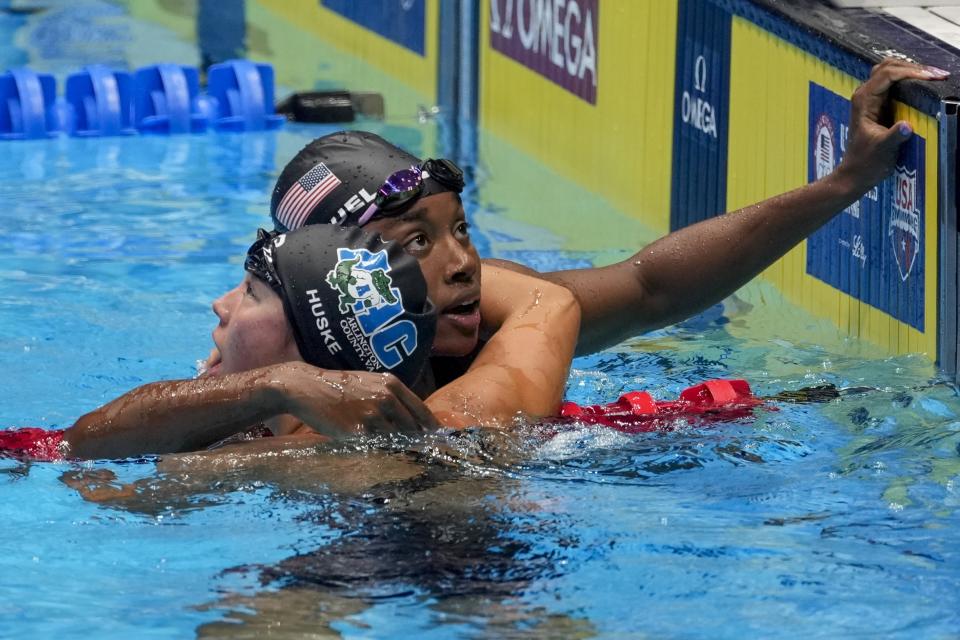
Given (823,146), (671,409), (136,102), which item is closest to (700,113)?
(823,146)

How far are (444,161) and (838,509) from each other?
1.15 meters

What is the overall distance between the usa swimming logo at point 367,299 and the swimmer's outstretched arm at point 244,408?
159mm

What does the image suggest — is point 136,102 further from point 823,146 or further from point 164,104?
point 823,146

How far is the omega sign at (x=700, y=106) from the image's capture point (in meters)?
6.23

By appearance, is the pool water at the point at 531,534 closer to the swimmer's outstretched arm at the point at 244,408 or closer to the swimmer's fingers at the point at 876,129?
the swimmer's outstretched arm at the point at 244,408

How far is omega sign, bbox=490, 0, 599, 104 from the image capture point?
738 centimetres

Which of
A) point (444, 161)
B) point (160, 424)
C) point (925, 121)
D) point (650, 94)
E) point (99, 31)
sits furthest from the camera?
point (99, 31)

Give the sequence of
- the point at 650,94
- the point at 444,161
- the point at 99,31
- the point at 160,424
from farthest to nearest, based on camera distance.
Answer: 1. the point at 99,31
2. the point at 650,94
3. the point at 444,161
4. the point at 160,424

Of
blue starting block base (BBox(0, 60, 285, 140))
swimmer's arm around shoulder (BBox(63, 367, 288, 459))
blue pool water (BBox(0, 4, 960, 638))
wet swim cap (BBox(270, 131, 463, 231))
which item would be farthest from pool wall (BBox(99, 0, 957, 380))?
swimmer's arm around shoulder (BBox(63, 367, 288, 459))

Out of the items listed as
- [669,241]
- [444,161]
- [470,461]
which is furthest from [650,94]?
[470,461]

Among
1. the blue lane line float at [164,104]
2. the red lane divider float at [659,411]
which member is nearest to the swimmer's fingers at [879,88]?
the red lane divider float at [659,411]

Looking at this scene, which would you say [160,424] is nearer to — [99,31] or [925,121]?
[925,121]

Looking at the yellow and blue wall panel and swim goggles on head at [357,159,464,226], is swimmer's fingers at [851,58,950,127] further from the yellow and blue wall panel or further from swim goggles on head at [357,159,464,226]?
swim goggles on head at [357,159,464,226]

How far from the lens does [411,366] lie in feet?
11.9
